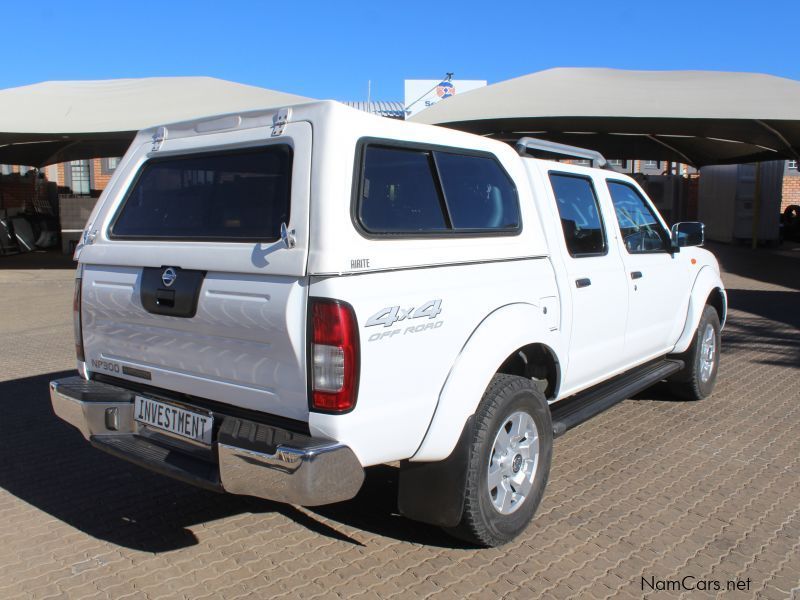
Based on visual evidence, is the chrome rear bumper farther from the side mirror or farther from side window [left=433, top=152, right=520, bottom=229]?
the side mirror

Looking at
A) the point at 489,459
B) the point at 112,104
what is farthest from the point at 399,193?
the point at 112,104

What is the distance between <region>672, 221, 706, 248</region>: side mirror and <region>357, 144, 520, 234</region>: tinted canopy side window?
2067 millimetres

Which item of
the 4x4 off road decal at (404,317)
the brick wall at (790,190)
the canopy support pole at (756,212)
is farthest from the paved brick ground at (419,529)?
the brick wall at (790,190)

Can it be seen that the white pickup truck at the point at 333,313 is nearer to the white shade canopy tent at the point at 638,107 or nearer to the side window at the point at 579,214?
the side window at the point at 579,214

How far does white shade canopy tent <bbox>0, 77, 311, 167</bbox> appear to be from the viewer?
593 inches

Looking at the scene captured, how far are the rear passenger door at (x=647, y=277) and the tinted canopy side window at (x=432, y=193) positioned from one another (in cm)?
133

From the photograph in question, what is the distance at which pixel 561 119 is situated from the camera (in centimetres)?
1389

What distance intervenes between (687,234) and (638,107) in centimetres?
905

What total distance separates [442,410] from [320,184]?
1075mm

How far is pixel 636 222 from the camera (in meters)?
5.08

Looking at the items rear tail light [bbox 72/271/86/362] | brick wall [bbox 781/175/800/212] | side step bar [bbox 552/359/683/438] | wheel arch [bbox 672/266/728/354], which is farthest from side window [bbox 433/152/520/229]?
brick wall [bbox 781/175/800/212]

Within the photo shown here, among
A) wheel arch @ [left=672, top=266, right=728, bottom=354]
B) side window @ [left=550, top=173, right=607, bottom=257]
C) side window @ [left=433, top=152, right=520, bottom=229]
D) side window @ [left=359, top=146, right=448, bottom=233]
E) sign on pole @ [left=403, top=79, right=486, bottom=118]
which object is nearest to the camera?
side window @ [left=359, top=146, right=448, bottom=233]

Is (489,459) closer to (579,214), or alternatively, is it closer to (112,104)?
(579,214)

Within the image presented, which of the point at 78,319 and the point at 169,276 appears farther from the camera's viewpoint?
the point at 78,319
